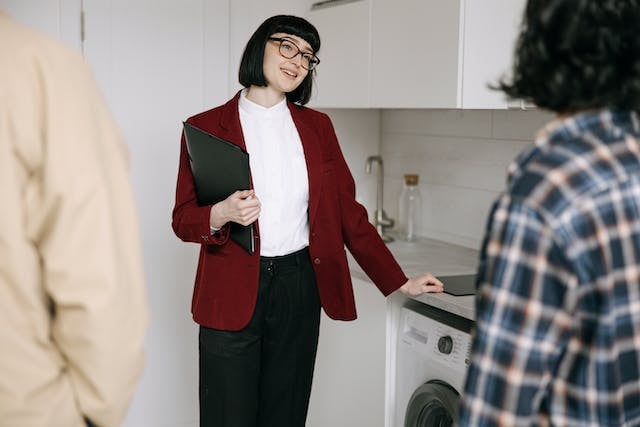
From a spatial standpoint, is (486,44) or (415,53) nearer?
(486,44)

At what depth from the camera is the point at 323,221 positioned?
85.5 inches

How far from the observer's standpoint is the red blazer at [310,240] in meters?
2.08

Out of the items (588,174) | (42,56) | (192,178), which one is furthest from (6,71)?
(192,178)

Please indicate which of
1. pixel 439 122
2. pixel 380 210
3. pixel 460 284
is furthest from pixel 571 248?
pixel 380 210

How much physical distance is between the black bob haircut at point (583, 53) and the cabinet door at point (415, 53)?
57.0 inches

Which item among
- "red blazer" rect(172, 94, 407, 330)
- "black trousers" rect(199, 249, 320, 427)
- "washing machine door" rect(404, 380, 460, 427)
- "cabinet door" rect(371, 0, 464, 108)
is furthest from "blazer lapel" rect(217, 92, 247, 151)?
"washing machine door" rect(404, 380, 460, 427)

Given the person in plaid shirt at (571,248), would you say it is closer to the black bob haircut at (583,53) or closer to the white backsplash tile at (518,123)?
the black bob haircut at (583,53)

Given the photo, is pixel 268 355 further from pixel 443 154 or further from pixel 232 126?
pixel 443 154

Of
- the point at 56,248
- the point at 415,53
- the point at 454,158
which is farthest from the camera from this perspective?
the point at 454,158

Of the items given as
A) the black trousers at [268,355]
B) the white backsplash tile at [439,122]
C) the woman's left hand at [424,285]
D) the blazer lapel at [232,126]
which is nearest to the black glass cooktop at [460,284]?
the woman's left hand at [424,285]

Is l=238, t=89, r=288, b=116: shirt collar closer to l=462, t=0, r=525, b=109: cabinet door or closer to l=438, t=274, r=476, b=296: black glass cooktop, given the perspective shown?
l=462, t=0, r=525, b=109: cabinet door

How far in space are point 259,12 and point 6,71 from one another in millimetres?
2368

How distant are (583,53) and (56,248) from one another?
724mm

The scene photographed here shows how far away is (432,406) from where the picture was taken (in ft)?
7.97
